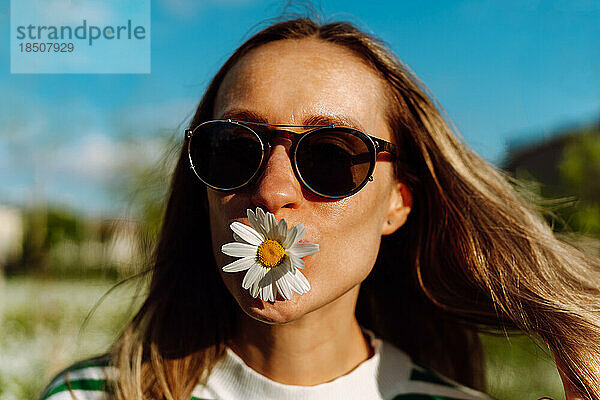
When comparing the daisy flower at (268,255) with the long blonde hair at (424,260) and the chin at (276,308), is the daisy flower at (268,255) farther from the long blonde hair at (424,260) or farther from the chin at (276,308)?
the long blonde hair at (424,260)

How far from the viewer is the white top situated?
2.37 meters

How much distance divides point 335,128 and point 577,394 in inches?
52.3

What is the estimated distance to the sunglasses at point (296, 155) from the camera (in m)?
2.09

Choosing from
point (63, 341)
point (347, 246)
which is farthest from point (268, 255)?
point (63, 341)

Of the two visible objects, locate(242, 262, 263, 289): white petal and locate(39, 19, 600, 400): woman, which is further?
locate(39, 19, 600, 400): woman

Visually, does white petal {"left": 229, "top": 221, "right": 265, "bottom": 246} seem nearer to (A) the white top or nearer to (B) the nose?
(B) the nose

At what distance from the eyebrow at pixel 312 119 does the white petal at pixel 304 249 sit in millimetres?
472

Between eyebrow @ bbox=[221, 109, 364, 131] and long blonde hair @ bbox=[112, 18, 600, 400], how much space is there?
362 millimetres

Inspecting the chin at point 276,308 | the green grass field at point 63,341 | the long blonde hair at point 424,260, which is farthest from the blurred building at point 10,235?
the chin at point 276,308

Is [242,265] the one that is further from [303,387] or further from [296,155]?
[303,387]

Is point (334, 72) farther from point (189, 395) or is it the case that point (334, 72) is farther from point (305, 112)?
point (189, 395)

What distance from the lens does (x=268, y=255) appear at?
6.37 ft

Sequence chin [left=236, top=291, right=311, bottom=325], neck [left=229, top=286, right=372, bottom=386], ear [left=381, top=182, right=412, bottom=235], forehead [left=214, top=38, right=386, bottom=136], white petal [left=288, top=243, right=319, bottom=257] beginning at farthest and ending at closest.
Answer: ear [left=381, top=182, right=412, bottom=235] < neck [left=229, top=286, right=372, bottom=386] < forehead [left=214, top=38, right=386, bottom=136] < chin [left=236, top=291, right=311, bottom=325] < white petal [left=288, top=243, right=319, bottom=257]

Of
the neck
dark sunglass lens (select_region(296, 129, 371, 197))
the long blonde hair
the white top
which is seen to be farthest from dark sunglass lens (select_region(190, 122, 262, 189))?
the white top
